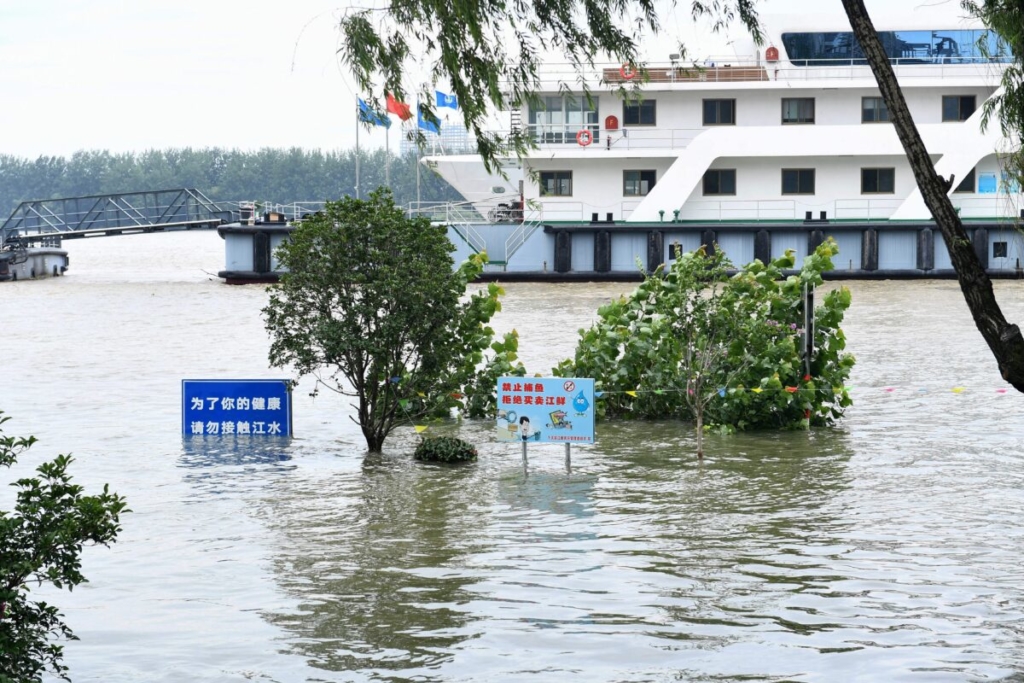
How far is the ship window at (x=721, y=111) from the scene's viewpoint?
4462 centimetres

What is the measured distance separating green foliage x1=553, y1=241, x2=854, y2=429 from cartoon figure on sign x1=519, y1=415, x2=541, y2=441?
2.24m

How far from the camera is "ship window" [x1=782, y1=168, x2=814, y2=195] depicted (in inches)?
1761

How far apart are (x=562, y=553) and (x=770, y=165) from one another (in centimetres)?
3637

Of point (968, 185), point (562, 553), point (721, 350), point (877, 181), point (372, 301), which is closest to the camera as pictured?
point (562, 553)

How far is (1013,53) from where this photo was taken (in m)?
8.70

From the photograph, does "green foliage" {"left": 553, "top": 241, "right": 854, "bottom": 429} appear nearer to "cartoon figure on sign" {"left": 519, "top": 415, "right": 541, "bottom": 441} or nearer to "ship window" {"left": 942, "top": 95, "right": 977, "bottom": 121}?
"cartoon figure on sign" {"left": 519, "top": 415, "right": 541, "bottom": 441}

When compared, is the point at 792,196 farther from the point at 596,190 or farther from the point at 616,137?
the point at 596,190

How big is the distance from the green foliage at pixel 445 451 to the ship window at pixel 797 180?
32507 millimetres

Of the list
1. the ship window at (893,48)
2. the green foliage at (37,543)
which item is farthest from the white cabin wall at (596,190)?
the green foliage at (37,543)

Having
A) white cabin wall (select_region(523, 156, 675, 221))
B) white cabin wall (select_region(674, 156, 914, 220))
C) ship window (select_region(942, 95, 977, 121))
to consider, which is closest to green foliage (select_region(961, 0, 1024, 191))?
white cabin wall (select_region(523, 156, 675, 221))

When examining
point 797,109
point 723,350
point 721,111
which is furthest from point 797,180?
point 723,350

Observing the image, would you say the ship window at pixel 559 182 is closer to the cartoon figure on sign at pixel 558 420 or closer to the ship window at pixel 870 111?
the ship window at pixel 870 111

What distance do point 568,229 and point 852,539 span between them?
3431 centimetres

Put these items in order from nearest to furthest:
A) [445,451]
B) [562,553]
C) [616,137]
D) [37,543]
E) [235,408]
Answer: [37,543]
[562,553]
[445,451]
[235,408]
[616,137]
